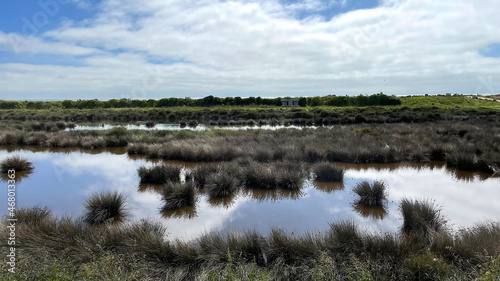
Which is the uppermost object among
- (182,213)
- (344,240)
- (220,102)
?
(220,102)

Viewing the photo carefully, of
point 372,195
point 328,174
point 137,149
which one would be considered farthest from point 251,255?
point 137,149

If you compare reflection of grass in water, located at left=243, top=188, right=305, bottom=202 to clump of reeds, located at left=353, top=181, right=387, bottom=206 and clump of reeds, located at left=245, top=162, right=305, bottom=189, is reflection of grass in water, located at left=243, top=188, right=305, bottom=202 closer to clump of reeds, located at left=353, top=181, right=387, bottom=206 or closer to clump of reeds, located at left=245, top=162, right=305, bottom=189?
clump of reeds, located at left=245, top=162, right=305, bottom=189

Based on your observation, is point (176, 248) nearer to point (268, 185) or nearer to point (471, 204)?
point (268, 185)

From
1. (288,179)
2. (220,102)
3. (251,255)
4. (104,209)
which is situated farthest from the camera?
(220,102)

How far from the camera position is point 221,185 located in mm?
9867

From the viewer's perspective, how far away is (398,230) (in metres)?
7.07

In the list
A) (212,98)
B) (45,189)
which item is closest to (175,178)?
A: (45,189)

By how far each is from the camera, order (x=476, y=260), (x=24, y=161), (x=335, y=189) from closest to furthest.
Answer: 1. (x=476, y=260)
2. (x=335, y=189)
3. (x=24, y=161)

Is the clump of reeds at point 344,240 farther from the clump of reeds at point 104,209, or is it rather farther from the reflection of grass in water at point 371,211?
the clump of reeds at point 104,209

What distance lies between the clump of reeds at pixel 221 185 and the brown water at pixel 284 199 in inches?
11.1

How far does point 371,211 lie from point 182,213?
5.03 m

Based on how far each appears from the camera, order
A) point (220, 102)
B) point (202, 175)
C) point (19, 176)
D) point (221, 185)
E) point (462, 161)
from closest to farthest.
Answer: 1. point (221, 185)
2. point (202, 175)
3. point (19, 176)
4. point (462, 161)
5. point (220, 102)

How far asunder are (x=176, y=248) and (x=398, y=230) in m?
4.84

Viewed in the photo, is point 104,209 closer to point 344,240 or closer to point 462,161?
point 344,240
